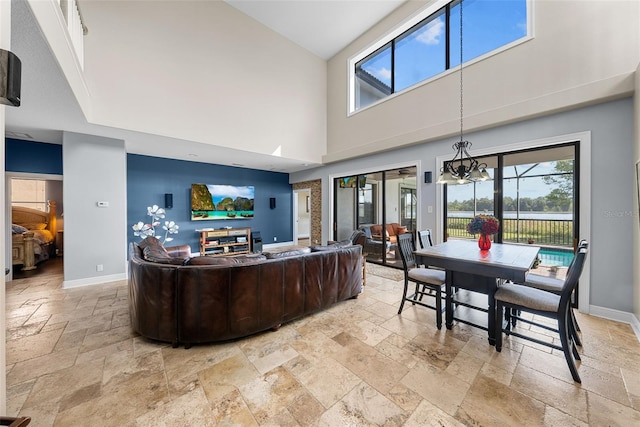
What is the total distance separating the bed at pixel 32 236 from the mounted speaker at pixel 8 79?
591 centimetres

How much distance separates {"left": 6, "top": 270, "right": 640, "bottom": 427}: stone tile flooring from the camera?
183cm

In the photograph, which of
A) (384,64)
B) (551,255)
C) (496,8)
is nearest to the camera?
(551,255)

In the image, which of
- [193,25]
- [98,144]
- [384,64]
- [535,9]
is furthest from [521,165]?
[98,144]

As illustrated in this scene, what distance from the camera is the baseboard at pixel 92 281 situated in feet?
14.2

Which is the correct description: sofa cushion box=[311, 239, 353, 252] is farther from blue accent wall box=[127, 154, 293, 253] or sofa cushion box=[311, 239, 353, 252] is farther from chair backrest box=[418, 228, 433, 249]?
blue accent wall box=[127, 154, 293, 253]

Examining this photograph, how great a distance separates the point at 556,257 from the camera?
3.89 metres

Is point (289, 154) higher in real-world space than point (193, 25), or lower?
lower

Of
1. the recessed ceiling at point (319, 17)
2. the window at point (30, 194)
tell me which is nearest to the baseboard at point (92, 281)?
the window at point (30, 194)

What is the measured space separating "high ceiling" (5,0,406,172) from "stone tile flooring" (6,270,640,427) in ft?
8.99

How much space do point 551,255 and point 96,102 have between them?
289 inches

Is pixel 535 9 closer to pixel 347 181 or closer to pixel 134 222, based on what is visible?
pixel 347 181

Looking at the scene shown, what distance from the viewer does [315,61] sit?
7008 mm

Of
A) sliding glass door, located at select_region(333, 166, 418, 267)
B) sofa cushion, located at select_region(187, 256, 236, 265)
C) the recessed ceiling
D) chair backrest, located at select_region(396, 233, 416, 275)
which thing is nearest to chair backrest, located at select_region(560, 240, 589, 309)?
chair backrest, located at select_region(396, 233, 416, 275)

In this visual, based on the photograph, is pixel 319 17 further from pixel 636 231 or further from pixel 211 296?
pixel 636 231
